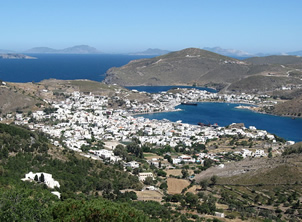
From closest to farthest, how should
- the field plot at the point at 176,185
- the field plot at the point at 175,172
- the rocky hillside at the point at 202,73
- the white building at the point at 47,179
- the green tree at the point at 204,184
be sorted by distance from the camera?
1. the white building at the point at 47,179
2. the green tree at the point at 204,184
3. the field plot at the point at 176,185
4. the field plot at the point at 175,172
5. the rocky hillside at the point at 202,73

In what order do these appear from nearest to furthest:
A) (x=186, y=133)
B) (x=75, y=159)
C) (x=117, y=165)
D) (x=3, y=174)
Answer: (x=3, y=174)
(x=75, y=159)
(x=117, y=165)
(x=186, y=133)

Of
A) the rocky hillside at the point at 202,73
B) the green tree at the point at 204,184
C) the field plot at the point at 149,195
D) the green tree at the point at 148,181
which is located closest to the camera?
the field plot at the point at 149,195

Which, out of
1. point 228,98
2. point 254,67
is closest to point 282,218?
point 228,98

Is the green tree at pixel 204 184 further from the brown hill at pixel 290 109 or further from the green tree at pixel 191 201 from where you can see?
the brown hill at pixel 290 109

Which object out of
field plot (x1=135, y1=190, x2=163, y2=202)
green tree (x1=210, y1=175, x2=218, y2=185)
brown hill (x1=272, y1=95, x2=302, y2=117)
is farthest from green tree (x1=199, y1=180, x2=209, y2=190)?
brown hill (x1=272, y1=95, x2=302, y2=117)

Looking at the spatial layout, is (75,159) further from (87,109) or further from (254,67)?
(254,67)

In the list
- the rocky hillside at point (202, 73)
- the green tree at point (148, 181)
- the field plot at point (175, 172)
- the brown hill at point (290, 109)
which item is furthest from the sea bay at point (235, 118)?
the green tree at point (148, 181)

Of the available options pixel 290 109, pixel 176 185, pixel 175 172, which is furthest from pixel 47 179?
pixel 290 109

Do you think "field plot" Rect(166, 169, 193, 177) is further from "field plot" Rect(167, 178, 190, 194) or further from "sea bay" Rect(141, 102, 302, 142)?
"sea bay" Rect(141, 102, 302, 142)
